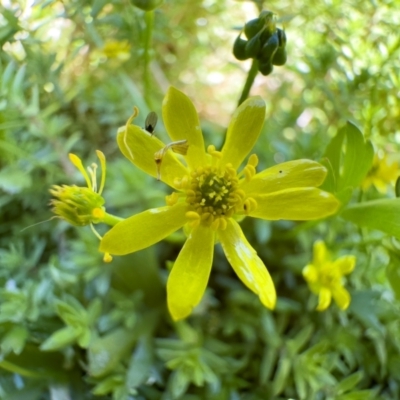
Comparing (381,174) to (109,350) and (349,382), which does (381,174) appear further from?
(109,350)

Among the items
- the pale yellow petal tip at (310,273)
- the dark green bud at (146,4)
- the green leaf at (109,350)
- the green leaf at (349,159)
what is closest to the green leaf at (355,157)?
the green leaf at (349,159)

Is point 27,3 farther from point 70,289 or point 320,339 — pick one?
point 320,339

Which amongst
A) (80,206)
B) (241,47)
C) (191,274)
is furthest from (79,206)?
(241,47)

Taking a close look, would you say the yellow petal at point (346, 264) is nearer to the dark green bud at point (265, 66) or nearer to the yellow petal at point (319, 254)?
the yellow petal at point (319, 254)

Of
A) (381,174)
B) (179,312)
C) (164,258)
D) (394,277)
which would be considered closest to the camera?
(179,312)

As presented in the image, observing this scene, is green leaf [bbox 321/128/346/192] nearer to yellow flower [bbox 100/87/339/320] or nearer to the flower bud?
yellow flower [bbox 100/87/339/320]

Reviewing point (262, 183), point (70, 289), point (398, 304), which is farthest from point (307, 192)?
point (70, 289)

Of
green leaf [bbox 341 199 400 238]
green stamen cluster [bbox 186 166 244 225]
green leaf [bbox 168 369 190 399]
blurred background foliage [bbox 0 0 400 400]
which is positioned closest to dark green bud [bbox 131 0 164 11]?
blurred background foliage [bbox 0 0 400 400]
